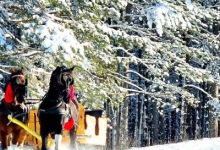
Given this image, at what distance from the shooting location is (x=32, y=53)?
11797mm

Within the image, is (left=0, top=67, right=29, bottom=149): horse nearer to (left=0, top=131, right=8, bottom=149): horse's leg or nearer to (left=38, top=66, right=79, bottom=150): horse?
(left=0, top=131, right=8, bottom=149): horse's leg

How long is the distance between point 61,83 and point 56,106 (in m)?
0.38

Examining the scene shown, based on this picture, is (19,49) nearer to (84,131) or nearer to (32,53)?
(32,53)

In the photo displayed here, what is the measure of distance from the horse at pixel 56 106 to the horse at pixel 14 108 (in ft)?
1.73

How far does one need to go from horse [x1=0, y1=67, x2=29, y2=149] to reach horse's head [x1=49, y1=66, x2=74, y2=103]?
0.72 m

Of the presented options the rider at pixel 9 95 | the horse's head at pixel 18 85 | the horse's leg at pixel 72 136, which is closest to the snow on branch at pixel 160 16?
the horse's leg at pixel 72 136

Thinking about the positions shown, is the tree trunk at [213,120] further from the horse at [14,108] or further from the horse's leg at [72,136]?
the horse at [14,108]

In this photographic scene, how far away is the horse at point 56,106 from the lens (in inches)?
293

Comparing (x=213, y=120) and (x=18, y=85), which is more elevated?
(x=18, y=85)

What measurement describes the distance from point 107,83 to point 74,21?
163 inches

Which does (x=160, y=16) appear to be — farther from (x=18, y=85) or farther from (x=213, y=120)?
(x=213, y=120)

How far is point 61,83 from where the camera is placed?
7391mm

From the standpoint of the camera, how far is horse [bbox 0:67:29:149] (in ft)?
→ 26.2

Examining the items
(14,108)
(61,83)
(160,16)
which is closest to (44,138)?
(14,108)
